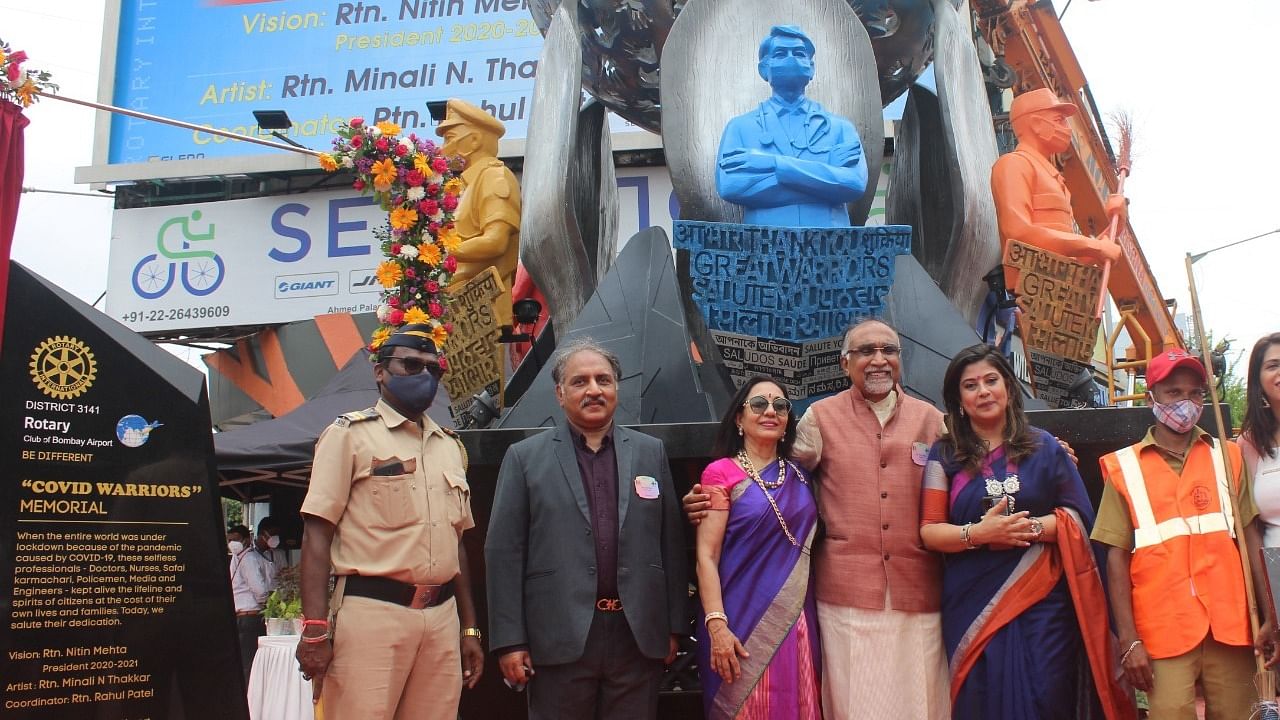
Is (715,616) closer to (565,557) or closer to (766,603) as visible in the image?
(766,603)

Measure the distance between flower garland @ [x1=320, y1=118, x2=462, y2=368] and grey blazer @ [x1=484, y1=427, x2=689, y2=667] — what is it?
4.02 metres

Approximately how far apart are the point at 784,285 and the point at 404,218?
313 centimetres

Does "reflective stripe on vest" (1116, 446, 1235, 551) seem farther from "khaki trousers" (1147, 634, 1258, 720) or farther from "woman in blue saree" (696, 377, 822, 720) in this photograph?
"woman in blue saree" (696, 377, 822, 720)

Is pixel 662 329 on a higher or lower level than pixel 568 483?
higher

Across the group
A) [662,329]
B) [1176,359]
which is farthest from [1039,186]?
[1176,359]

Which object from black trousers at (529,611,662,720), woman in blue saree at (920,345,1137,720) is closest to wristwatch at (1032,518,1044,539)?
woman in blue saree at (920,345,1137,720)

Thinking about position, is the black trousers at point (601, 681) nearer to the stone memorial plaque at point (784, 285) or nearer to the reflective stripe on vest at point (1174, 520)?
the reflective stripe on vest at point (1174, 520)

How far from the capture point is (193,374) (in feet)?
16.3

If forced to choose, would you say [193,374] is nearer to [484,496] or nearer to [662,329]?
[484,496]

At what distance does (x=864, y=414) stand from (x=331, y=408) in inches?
322

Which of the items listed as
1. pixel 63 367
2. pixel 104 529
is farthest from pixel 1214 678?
pixel 63 367

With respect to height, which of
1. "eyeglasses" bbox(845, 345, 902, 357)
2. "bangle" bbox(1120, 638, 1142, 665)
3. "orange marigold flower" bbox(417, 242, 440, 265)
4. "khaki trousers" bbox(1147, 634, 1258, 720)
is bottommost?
"khaki trousers" bbox(1147, 634, 1258, 720)

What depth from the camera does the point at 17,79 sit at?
15.9 feet

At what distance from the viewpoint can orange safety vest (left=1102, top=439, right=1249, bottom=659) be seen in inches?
135
